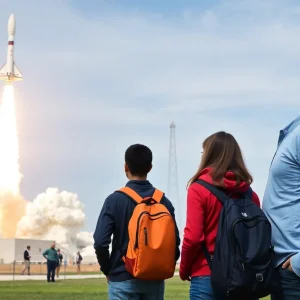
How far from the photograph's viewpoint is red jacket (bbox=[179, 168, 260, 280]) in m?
5.48

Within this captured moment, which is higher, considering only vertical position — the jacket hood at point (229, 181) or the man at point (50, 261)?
the jacket hood at point (229, 181)

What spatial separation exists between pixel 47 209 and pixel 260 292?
84776 mm

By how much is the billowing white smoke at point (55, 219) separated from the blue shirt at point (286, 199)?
82007 millimetres

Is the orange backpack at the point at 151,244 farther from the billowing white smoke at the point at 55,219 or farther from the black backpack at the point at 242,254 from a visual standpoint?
the billowing white smoke at the point at 55,219

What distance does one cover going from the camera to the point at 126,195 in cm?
653

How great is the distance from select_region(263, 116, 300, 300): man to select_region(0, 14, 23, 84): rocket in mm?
58502

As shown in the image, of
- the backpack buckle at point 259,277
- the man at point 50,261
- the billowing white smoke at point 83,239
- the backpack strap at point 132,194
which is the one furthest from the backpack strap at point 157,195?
the billowing white smoke at point 83,239

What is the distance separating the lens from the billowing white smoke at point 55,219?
8638cm

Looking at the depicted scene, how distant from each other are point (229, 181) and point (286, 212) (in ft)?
1.98

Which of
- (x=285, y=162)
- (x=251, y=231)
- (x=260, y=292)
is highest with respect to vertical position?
(x=285, y=162)

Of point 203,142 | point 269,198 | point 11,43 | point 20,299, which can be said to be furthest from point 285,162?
point 11,43

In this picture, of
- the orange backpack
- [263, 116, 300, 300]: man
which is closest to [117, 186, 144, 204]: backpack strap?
the orange backpack

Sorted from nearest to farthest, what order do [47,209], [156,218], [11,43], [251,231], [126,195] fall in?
[251,231] < [156,218] < [126,195] < [11,43] < [47,209]

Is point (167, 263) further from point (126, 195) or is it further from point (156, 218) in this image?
point (126, 195)
